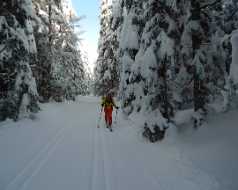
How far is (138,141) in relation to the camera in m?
12.4

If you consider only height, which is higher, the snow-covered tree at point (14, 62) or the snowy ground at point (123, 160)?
the snow-covered tree at point (14, 62)

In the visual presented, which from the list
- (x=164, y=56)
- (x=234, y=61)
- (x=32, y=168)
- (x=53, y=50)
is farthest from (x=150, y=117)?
(x=53, y=50)

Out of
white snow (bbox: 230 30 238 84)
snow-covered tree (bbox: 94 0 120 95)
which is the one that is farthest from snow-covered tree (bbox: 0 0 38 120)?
snow-covered tree (bbox: 94 0 120 95)

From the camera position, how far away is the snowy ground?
738 cm

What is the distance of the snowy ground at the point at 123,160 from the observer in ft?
24.2

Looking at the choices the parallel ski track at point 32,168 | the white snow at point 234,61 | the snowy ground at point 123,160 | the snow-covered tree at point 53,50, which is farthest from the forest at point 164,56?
the snow-covered tree at point 53,50

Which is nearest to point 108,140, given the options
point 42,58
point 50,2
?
point 42,58

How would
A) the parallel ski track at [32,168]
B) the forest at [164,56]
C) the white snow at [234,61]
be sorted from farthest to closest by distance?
the forest at [164,56], the parallel ski track at [32,168], the white snow at [234,61]

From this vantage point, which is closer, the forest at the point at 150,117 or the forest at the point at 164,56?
the forest at the point at 150,117

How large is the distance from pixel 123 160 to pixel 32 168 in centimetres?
283

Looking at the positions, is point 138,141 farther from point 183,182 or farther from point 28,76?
point 28,76

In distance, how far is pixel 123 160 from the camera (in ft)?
31.7

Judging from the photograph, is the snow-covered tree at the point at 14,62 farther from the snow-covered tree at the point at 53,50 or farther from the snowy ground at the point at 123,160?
the snow-covered tree at the point at 53,50

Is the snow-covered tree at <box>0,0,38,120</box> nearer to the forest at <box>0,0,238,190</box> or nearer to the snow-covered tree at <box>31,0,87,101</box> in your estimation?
the forest at <box>0,0,238,190</box>
